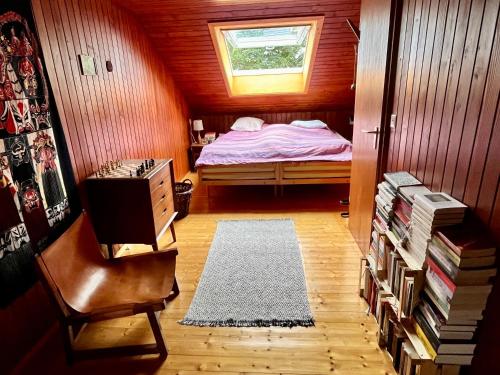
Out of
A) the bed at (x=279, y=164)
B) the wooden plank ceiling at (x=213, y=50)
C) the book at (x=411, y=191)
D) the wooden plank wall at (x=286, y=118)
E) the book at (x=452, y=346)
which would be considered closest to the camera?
the book at (x=452, y=346)

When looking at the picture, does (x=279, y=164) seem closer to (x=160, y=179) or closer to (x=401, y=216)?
(x=160, y=179)

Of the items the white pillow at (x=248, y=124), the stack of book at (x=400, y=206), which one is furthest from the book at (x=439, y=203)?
the white pillow at (x=248, y=124)

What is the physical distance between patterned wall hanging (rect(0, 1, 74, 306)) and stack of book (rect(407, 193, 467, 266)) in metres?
1.80

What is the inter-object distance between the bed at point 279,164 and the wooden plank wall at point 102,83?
0.73 m

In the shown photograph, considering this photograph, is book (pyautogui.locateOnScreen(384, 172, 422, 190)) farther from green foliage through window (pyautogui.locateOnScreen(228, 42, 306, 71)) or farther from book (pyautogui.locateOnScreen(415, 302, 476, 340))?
green foliage through window (pyautogui.locateOnScreen(228, 42, 306, 71))

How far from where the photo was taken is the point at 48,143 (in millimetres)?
1763

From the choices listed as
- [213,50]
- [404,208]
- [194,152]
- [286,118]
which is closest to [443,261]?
[404,208]

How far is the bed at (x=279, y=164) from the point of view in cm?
339

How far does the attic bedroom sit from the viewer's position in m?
1.13

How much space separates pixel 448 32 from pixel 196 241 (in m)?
2.25

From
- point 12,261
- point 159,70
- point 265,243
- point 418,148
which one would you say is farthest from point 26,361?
point 159,70

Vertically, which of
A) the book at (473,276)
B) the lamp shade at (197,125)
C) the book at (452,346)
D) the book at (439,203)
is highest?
the book at (439,203)

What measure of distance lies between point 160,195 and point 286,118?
342cm

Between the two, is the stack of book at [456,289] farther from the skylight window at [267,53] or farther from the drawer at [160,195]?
the skylight window at [267,53]
